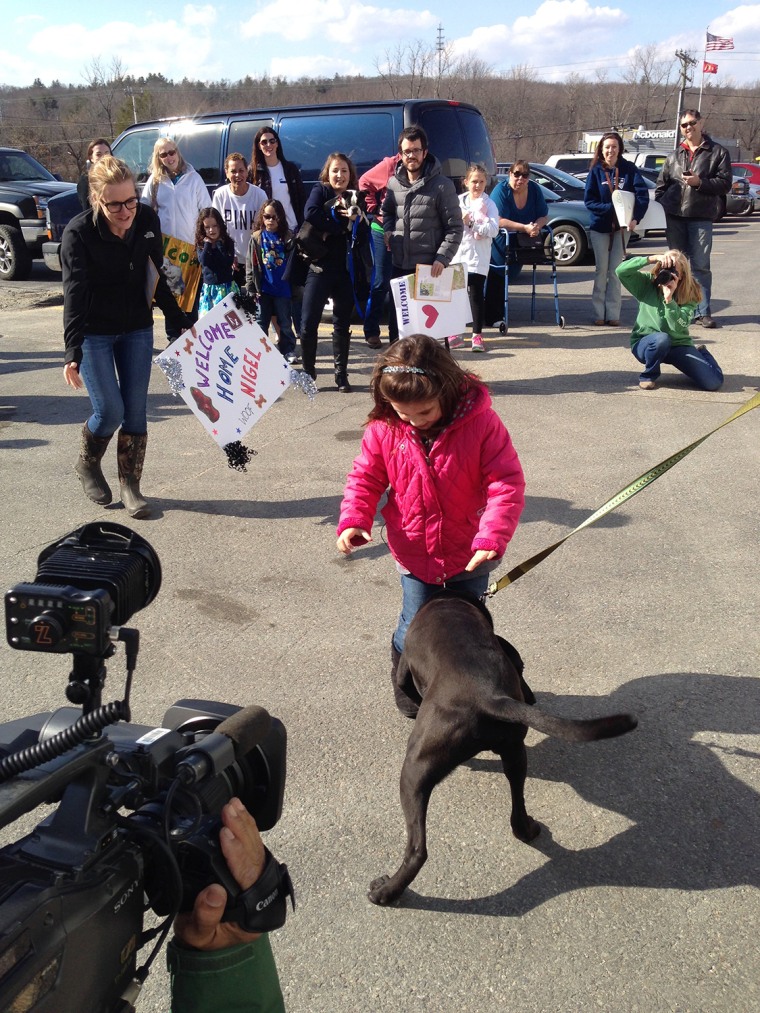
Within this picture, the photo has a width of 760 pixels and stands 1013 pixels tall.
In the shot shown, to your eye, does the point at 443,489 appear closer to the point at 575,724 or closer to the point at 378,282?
the point at 575,724

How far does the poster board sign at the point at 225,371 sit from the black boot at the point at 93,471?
2.07 ft

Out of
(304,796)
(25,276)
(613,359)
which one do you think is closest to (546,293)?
(613,359)

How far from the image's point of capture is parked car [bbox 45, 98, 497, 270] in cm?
998

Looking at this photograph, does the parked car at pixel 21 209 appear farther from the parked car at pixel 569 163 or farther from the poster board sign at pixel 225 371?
the parked car at pixel 569 163

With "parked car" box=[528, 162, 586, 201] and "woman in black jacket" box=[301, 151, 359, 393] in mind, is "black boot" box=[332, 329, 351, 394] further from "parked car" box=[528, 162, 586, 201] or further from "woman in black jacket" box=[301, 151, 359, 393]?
"parked car" box=[528, 162, 586, 201]

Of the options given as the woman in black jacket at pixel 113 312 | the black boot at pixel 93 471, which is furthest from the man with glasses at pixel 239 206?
the black boot at pixel 93 471

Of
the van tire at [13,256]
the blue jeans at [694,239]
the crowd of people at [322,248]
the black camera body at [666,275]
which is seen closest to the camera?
the crowd of people at [322,248]

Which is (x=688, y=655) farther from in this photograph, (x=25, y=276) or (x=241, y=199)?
(x=25, y=276)

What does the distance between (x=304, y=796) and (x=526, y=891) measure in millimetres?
818

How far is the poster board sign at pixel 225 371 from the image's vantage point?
580 cm

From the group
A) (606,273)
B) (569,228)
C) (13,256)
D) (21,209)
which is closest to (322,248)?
(606,273)

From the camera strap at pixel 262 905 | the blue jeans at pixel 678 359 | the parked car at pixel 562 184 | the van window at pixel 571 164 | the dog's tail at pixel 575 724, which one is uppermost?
the van window at pixel 571 164

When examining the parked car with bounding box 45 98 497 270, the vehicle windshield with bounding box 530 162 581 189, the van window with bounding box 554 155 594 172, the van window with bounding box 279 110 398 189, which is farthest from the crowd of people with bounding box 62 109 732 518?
the van window with bounding box 554 155 594 172

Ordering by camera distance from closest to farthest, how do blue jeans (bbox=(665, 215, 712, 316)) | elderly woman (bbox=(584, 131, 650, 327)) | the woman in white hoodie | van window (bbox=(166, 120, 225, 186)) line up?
the woman in white hoodie
elderly woman (bbox=(584, 131, 650, 327))
blue jeans (bbox=(665, 215, 712, 316))
van window (bbox=(166, 120, 225, 186))
